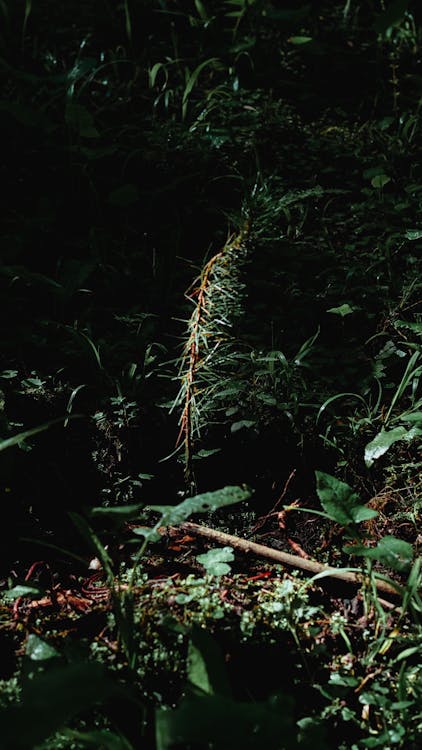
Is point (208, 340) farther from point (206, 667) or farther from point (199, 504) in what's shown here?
point (206, 667)

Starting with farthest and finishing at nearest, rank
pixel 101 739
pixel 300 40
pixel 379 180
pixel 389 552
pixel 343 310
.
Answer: pixel 300 40
pixel 379 180
pixel 343 310
pixel 389 552
pixel 101 739

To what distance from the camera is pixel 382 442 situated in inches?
75.1

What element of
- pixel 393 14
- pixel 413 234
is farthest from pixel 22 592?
pixel 393 14

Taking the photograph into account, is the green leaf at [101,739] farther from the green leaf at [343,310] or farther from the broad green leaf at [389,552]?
the green leaf at [343,310]

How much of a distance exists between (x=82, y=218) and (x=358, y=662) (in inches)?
84.2

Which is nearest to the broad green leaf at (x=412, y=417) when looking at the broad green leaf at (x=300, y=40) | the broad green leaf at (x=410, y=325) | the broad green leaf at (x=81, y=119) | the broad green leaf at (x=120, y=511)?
the broad green leaf at (x=410, y=325)

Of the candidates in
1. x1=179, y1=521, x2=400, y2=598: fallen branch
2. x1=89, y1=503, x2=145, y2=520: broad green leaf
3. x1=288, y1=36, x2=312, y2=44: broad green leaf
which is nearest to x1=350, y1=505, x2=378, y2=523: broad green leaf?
x1=179, y1=521, x2=400, y2=598: fallen branch

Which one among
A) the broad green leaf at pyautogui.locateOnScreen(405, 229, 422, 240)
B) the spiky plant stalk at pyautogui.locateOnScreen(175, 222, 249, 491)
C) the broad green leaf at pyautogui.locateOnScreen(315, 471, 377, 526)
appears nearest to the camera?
the broad green leaf at pyautogui.locateOnScreen(315, 471, 377, 526)

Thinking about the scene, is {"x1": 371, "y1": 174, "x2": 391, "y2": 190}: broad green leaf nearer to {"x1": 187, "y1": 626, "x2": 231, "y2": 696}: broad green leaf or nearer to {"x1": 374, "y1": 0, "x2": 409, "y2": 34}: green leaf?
{"x1": 374, "y1": 0, "x2": 409, "y2": 34}: green leaf

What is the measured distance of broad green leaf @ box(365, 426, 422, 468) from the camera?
1.89 meters

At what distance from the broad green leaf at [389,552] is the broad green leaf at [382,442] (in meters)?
0.35

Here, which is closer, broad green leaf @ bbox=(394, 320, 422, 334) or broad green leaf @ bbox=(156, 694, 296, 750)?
broad green leaf @ bbox=(156, 694, 296, 750)

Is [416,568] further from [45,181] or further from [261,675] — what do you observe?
[45,181]

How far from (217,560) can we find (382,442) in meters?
0.59
